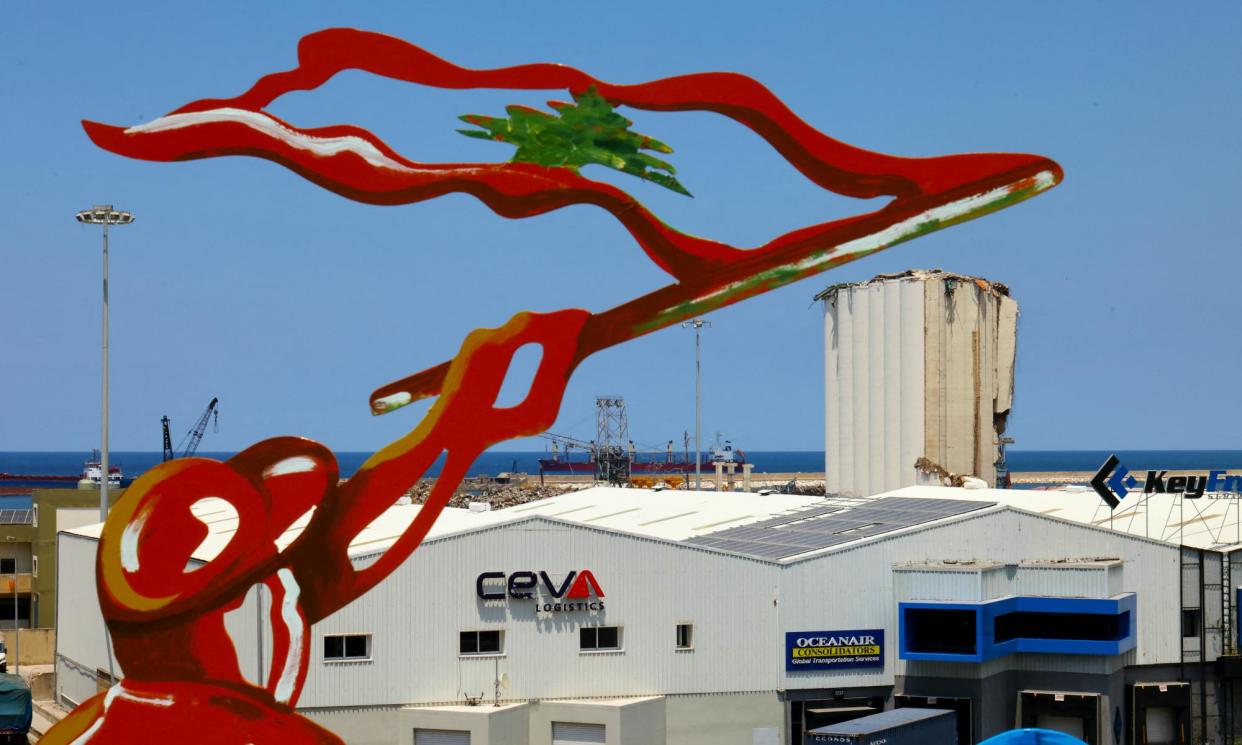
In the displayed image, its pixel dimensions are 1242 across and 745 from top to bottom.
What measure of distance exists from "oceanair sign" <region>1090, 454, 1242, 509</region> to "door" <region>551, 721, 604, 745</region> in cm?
2085

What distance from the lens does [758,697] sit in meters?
52.6

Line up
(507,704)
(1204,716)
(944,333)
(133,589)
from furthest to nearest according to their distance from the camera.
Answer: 1. (944,333)
2. (1204,716)
3. (507,704)
4. (133,589)

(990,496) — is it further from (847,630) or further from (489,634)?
(489,634)

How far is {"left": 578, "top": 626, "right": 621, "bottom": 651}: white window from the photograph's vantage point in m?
51.5

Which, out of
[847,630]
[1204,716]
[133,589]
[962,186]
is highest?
[962,186]

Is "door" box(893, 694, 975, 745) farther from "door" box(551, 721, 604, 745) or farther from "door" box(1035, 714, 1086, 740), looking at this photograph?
"door" box(551, 721, 604, 745)

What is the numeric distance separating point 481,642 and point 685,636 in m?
6.57

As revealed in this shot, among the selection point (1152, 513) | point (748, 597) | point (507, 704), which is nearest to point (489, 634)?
point (507, 704)

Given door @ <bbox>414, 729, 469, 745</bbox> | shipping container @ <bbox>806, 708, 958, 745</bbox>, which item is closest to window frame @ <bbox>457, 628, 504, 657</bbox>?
door @ <bbox>414, 729, 469, 745</bbox>

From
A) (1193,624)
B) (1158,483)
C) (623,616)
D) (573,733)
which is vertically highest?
(1158,483)

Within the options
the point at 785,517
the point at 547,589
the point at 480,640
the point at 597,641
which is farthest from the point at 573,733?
the point at 785,517

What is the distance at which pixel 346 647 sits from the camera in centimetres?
4956

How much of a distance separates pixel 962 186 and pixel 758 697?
2379 centimetres

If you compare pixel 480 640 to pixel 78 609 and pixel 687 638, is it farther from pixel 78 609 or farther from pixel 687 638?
pixel 78 609
